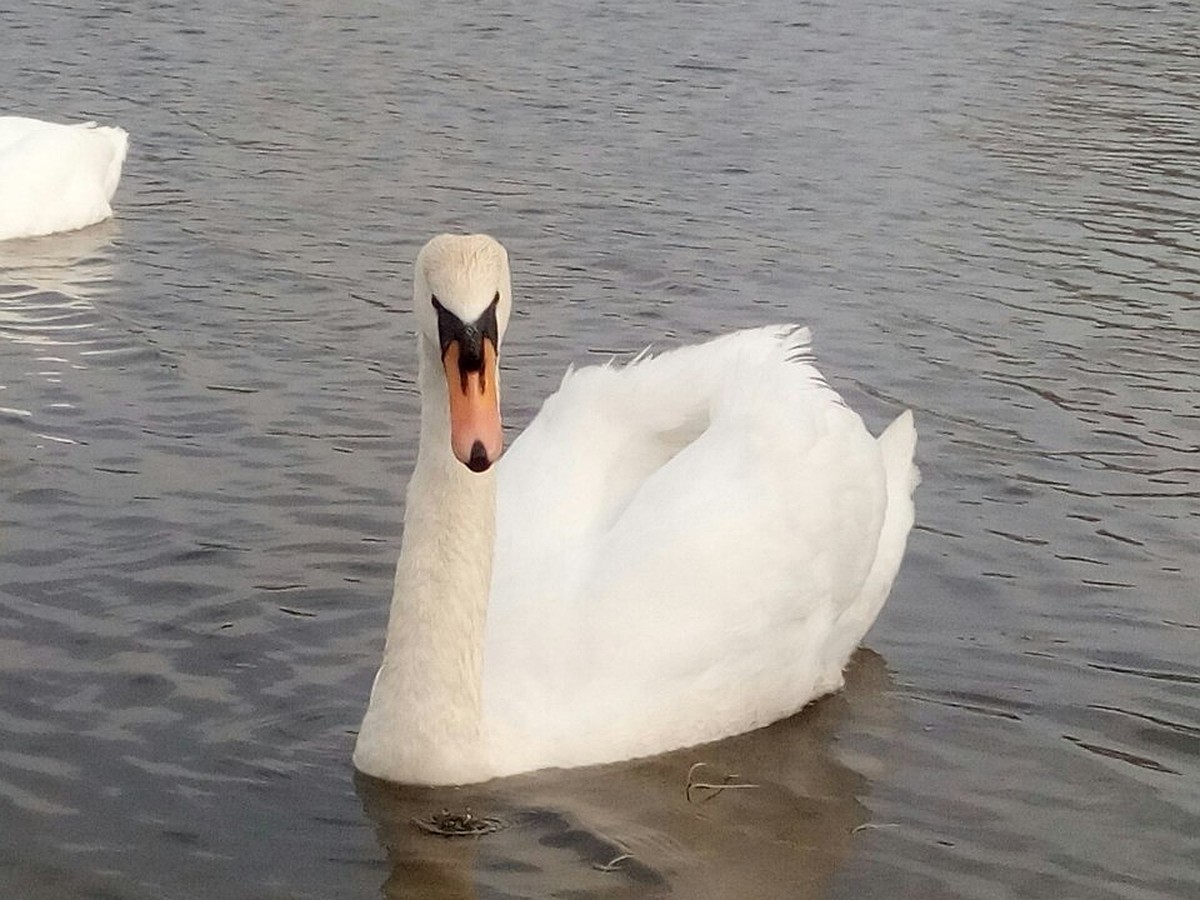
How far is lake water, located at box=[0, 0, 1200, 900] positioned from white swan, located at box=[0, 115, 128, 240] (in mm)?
174

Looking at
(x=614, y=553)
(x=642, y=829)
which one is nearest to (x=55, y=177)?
(x=614, y=553)

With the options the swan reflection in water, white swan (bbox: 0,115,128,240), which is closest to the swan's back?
the swan reflection in water

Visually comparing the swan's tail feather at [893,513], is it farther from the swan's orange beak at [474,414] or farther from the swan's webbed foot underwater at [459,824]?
the swan's orange beak at [474,414]

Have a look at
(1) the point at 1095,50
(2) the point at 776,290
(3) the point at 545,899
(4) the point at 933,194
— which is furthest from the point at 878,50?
(3) the point at 545,899

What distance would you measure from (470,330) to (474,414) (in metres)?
0.21

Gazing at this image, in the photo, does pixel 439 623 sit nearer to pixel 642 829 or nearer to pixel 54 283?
pixel 642 829

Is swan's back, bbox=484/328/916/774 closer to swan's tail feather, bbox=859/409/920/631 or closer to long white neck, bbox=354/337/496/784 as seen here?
swan's tail feather, bbox=859/409/920/631

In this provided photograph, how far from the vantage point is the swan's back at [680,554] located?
5676 mm

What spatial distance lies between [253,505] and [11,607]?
1.16 m

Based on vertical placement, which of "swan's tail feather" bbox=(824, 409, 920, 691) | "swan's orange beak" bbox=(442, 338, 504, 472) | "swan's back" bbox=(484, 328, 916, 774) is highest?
"swan's orange beak" bbox=(442, 338, 504, 472)

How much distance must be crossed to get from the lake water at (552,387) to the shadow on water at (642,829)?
0.04ft

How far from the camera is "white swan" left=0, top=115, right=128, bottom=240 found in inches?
473

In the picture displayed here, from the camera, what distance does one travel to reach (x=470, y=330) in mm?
4883

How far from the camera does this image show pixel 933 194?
13.0m
